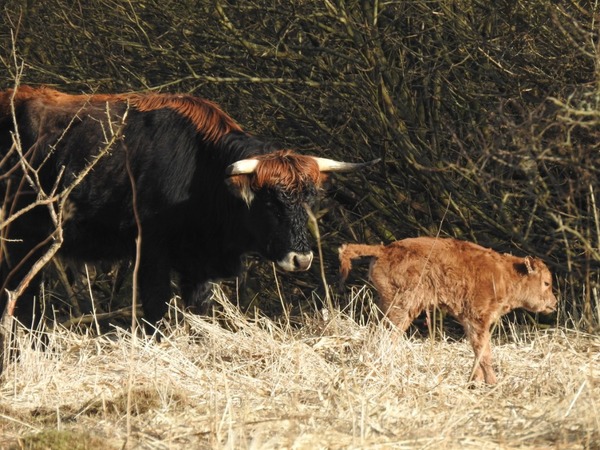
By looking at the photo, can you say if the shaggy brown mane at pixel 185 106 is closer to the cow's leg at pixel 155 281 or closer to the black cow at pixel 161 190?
the black cow at pixel 161 190

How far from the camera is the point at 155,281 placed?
878 centimetres

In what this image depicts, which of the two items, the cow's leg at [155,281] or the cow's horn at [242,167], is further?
the cow's leg at [155,281]

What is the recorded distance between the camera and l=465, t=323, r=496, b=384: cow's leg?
6.53 metres

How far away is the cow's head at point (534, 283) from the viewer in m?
Answer: 7.31

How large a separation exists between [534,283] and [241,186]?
237 cm

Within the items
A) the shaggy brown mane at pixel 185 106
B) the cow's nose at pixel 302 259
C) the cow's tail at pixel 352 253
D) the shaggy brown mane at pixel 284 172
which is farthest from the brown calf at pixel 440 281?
the shaggy brown mane at pixel 185 106

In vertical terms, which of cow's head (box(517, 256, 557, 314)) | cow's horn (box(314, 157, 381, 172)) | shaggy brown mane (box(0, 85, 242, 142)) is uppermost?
shaggy brown mane (box(0, 85, 242, 142))

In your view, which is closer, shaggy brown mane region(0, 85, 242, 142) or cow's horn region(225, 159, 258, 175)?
cow's horn region(225, 159, 258, 175)

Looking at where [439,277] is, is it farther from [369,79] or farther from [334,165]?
[369,79]

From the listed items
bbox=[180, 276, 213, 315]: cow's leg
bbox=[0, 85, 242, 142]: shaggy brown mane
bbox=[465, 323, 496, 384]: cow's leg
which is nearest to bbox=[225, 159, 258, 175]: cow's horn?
bbox=[0, 85, 242, 142]: shaggy brown mane

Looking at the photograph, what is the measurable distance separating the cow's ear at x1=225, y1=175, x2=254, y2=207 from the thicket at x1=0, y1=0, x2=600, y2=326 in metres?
1.27

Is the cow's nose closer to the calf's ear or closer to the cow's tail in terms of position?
the cow's tail

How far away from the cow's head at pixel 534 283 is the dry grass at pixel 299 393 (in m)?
0.28

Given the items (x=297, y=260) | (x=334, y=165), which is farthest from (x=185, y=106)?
(x=297, y=260)
